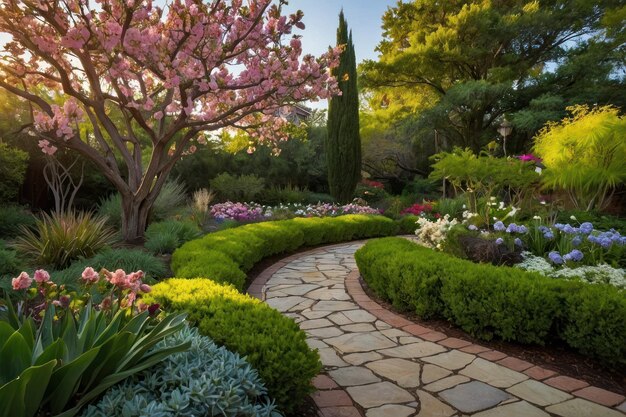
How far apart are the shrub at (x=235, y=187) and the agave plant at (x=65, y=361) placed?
1222 cm

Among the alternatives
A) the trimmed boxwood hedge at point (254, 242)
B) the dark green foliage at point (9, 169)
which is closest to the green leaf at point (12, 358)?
the trimmed boxwood hedge at point (254, 242)

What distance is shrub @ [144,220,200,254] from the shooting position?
249 inches

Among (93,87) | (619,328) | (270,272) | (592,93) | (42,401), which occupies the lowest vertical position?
(270,272)

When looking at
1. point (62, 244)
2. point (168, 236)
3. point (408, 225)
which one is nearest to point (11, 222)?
point (62, 244)

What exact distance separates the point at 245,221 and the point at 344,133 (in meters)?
6.43

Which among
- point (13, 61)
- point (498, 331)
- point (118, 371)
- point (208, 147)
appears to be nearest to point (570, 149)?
point (498, 331)

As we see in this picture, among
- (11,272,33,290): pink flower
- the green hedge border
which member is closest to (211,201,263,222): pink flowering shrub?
the green hedge border

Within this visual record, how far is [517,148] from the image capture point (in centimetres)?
1778

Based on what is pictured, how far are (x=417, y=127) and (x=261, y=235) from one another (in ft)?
39.0

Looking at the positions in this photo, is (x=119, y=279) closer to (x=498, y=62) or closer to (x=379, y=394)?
(x=379, y=394)

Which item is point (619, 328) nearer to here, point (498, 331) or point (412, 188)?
point (498, 331)

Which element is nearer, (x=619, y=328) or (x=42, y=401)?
(x=42, y=401)

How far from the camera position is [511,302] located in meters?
3.26

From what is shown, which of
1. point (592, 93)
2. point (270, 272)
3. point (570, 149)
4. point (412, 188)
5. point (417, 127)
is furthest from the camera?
point (412, 188)
